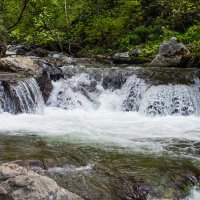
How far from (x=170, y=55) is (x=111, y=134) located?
7834 mm

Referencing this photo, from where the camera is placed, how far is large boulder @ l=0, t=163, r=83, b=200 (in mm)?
4449

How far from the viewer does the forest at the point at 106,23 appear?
20.3 m

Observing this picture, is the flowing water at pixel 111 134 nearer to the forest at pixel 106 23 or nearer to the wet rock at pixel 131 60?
the wet rock at pixel 131 60

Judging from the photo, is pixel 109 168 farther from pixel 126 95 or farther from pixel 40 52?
pixel 40 52

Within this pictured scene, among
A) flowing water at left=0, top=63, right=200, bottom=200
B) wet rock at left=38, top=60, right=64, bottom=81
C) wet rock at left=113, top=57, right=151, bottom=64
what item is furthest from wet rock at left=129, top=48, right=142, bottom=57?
wet rock at left=38, top=60, right=64, bottom=81

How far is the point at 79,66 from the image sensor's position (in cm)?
1588

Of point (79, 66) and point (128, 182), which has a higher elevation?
point (79, 66)

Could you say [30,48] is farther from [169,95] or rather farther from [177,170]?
[177,170]

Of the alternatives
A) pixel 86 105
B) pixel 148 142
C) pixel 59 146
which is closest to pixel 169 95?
pixel 86 105

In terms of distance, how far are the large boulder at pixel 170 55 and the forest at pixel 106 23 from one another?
2.53 metres

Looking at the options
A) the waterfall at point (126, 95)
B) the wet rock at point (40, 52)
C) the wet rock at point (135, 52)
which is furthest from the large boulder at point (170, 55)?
the wet rock at point (40, 52)

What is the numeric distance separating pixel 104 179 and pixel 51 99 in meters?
8.10

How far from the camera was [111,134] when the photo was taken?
30.9 ft

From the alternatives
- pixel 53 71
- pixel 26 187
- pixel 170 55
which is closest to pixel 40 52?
pixel 53 71
